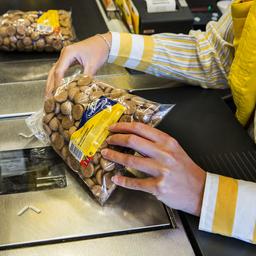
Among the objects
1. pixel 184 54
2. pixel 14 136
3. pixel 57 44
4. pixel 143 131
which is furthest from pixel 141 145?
pixel 57 44

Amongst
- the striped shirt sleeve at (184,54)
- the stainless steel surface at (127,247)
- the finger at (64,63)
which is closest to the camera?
the stainless steel surface at (127,247)

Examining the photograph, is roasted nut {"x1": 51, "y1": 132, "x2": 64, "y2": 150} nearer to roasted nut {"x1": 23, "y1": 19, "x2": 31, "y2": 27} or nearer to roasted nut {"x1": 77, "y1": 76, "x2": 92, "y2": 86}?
roasted nut {"x1": 77, "y1": 76, "x2": 92, "y2": 86}

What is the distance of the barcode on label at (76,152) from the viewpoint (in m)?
0.62

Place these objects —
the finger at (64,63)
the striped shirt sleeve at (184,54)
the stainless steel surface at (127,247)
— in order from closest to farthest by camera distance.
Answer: the stainless steel surface at (127,247), the finger at (64,63), the striped shirt sleeve at (184,54)

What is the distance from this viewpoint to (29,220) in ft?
1.99

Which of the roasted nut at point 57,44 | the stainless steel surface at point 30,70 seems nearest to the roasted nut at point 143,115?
the stainless steel surface at point 30,70

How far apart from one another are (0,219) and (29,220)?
45 millimetres

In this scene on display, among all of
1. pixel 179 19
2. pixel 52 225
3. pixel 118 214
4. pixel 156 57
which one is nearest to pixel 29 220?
pixel 52 225

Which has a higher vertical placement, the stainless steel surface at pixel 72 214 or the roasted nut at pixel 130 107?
the roasted nut at pixel 130 107

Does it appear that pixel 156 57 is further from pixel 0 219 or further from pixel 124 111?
pixel 0 219

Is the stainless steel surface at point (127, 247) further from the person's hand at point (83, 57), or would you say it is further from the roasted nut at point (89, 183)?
the person's hand at point (83, 57)

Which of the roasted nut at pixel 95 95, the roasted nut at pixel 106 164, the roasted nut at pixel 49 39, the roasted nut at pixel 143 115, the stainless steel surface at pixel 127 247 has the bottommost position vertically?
the stainless steel surface at pixel 127 247

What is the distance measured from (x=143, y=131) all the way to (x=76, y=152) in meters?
0.12

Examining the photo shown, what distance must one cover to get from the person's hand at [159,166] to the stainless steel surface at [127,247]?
52mm
